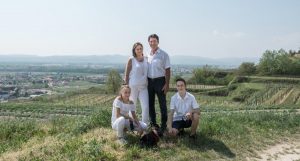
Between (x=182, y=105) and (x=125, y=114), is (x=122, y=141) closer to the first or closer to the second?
(x=125, y=114)

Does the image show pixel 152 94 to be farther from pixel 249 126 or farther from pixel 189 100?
pixel 249 126

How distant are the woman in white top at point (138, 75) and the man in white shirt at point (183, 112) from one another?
22.9 inches

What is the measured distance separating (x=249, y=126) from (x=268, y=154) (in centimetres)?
211

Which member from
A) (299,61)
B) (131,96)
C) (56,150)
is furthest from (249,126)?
(299,61)

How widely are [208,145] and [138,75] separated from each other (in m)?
1.95

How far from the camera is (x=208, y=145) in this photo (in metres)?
7.96

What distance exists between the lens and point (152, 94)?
8.18 meters

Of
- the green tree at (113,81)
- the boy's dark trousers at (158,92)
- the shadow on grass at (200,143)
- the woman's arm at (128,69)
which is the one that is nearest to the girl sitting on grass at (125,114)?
the shadow on grass at (200,143)

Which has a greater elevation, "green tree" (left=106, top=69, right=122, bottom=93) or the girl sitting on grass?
the girl sitting on grass

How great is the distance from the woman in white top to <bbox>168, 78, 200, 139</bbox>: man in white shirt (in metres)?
0.58

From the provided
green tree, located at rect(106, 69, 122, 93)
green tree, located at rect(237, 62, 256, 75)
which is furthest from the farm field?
green tree, located at rect(237, 62, 256, 75)

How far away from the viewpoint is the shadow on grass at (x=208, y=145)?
7.67 meters

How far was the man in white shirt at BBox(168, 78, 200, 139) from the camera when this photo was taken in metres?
8.05

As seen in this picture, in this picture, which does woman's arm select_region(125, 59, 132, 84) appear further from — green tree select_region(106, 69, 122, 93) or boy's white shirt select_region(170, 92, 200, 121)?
green tree select_region(106, 69, 122, 93)
